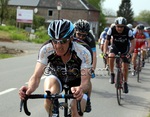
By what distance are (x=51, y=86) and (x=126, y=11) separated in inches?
4584

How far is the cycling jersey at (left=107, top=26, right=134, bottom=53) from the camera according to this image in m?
9.49

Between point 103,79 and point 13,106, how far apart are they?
218 inches

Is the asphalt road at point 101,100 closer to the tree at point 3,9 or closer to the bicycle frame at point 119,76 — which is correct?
the bicycle frame at point 119,76

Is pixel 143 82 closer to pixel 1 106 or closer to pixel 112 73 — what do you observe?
pixel 112 73

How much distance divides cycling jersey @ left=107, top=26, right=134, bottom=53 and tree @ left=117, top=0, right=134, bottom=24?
→ 10885 cm

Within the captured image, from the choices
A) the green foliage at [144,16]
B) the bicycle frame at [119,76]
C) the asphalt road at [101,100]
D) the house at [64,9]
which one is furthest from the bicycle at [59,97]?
the green foliage at [144,16]

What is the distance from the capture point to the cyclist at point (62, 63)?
434 cm

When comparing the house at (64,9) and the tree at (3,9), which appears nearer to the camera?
the tree at (3,9)

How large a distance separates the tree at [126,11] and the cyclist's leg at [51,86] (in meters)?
114

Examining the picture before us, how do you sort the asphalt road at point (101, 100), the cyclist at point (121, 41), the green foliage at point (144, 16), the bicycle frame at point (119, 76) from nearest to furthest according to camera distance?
the asphalt road at point (101, 100), the bicycle frame at point (119, 76), the cyclist at point (121, 41), the green foliage at point (144, 16)

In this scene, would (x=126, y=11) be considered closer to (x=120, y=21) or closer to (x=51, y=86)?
(x=120, y=21)

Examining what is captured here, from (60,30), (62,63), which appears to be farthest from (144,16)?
(60,30)

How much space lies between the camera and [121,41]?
980cm

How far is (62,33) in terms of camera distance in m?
4.32
